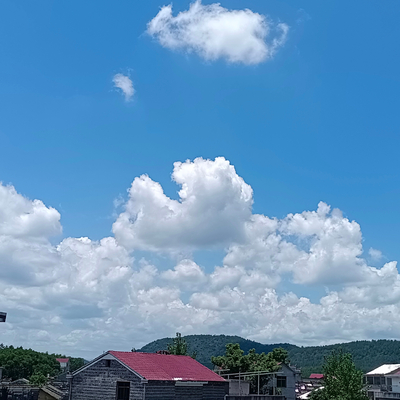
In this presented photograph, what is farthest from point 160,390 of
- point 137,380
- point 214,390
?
point 214,390

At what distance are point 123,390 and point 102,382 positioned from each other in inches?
110

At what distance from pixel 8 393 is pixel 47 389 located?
488 cm

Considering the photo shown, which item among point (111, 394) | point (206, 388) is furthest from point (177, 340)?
point (111, 394)

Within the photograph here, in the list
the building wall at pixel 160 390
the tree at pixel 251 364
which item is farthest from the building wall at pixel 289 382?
the building wall at pixel 160 390

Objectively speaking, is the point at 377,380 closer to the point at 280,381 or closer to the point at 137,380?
the point at 280,381

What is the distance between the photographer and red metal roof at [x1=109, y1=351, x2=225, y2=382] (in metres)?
52.5

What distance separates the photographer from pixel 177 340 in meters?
93.2

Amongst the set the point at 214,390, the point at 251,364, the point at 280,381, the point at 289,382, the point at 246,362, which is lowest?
the point at 214,390

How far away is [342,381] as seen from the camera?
198ft

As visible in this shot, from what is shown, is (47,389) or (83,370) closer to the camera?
(83,370)

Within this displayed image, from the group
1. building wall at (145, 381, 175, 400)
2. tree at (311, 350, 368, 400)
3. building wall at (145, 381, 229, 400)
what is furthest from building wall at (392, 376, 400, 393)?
building wall at (145, 381, 175, 400)

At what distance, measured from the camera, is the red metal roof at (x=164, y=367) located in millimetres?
52531

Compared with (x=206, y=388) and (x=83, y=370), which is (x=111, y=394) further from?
(x=206, y=388)

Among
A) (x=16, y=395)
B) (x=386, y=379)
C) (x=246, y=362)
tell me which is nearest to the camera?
(x=16, y=395)
